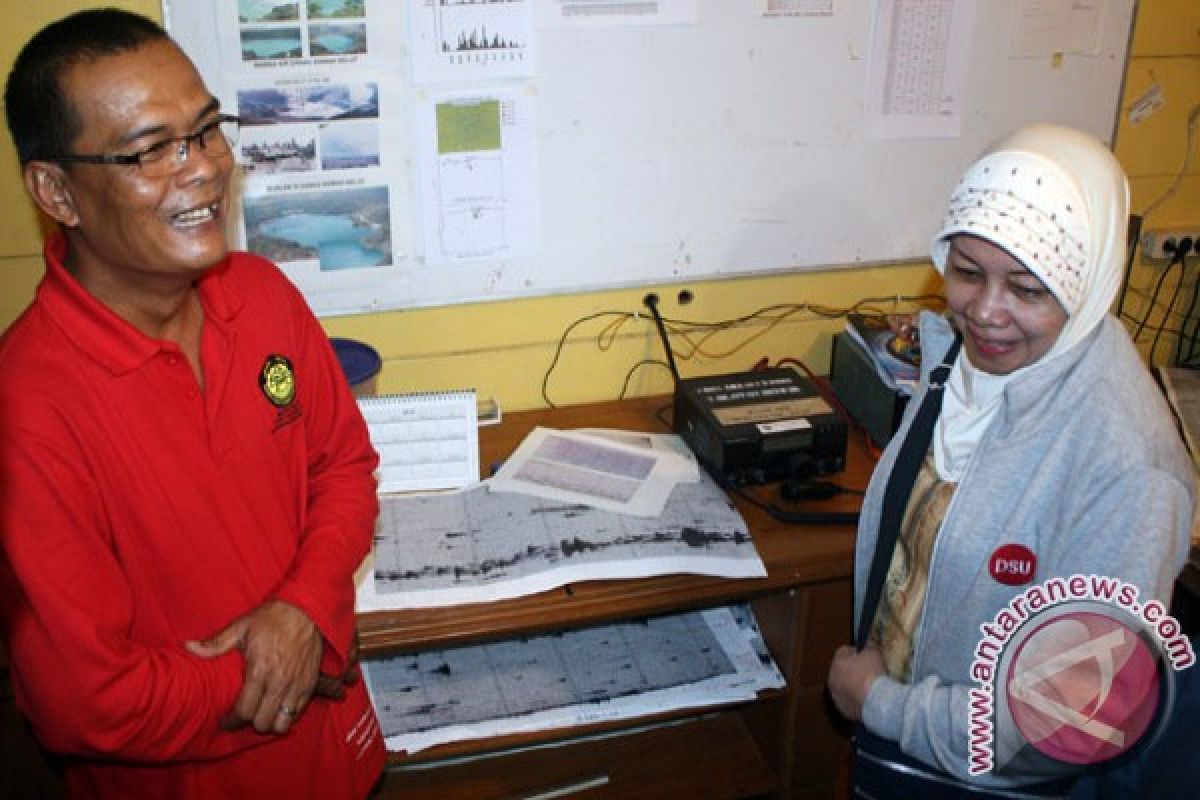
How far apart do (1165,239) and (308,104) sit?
178 centimetres

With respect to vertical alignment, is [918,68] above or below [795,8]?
below

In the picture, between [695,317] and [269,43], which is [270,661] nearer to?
[269,43]

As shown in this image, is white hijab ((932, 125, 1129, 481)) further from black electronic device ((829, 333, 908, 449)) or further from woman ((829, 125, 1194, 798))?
black electronic device ((829, 333, 908, 449))

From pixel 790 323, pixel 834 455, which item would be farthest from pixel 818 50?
pixel 834 455

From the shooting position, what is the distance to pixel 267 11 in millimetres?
1731

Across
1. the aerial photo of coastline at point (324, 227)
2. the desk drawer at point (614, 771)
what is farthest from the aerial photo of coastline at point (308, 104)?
the desk drawer at point (614, 771)

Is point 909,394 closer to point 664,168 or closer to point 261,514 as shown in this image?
point 664,168

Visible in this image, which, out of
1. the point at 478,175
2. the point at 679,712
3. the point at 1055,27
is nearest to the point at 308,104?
the point at 478,175

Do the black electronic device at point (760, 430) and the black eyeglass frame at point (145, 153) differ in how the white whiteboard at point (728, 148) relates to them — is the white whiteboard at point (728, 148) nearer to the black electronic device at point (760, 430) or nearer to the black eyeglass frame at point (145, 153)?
the black electronic device at point (760, 430)

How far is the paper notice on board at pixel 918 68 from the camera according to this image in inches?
79.5

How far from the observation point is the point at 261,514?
4.06ft

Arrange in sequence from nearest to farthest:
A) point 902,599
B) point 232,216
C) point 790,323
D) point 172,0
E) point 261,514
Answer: point 261,514 → point 902,599 → point 172,0 → point 232,216 → point 790,323

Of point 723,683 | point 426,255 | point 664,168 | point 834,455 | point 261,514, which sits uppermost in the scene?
point 664,168

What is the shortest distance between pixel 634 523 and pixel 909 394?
1.81 feet
